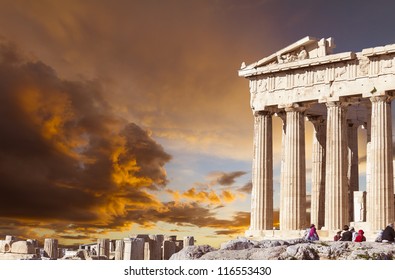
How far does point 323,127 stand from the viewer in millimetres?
47062

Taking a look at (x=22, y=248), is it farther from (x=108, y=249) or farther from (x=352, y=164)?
(x=352, y=164)

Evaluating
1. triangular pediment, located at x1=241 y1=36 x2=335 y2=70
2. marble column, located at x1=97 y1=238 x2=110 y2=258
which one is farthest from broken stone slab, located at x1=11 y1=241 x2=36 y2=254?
triangular pediment, located at x1=241 y1=36 x2=335 y2=70

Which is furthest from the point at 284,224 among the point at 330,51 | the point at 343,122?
the point at 330,51

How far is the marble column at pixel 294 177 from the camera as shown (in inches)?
1713

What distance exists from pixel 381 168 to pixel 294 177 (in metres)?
5.39

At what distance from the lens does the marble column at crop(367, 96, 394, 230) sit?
130 feet

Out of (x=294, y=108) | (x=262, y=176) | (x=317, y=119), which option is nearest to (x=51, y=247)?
(x=262, y=176)

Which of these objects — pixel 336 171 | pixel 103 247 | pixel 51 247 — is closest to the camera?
pixel 336 171

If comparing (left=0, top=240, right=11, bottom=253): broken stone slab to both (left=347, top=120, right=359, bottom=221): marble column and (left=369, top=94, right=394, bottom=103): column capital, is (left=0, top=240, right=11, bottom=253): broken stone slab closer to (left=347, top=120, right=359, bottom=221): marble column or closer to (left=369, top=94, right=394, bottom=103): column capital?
(left=369, top=94, right=394, bottom=103): column capital

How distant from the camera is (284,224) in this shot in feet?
143

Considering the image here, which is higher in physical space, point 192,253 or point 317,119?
point 317,119

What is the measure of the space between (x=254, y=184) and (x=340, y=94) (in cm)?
712
